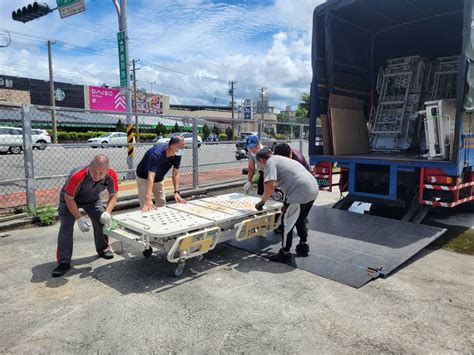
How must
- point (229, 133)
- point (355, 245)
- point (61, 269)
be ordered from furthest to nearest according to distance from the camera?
point (229, 133), point (355, 245), point (61, 269)

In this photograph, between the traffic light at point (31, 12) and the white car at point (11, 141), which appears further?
the traffic light at point (31, 12)

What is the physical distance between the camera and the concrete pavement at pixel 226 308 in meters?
2.85

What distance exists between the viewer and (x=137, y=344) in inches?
111

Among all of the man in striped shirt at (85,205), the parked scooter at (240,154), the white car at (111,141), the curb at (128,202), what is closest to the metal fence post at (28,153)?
the curb at (128,202)

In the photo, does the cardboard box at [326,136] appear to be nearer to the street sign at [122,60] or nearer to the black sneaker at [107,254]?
the black sneaker at [107,254]

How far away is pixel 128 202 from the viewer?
7379mm

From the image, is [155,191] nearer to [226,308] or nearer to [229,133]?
[226,308]

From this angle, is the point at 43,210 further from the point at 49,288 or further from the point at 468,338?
the point at 468,338

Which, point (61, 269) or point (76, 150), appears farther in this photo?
point (76, 150)

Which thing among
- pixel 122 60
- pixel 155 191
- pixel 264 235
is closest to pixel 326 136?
pixel 264 235

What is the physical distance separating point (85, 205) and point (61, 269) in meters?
0.75

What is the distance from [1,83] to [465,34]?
4345 cm

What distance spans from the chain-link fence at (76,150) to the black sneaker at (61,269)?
2.41m

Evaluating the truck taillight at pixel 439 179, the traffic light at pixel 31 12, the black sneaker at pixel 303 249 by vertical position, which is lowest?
the black sneaker at pixel 303 249
